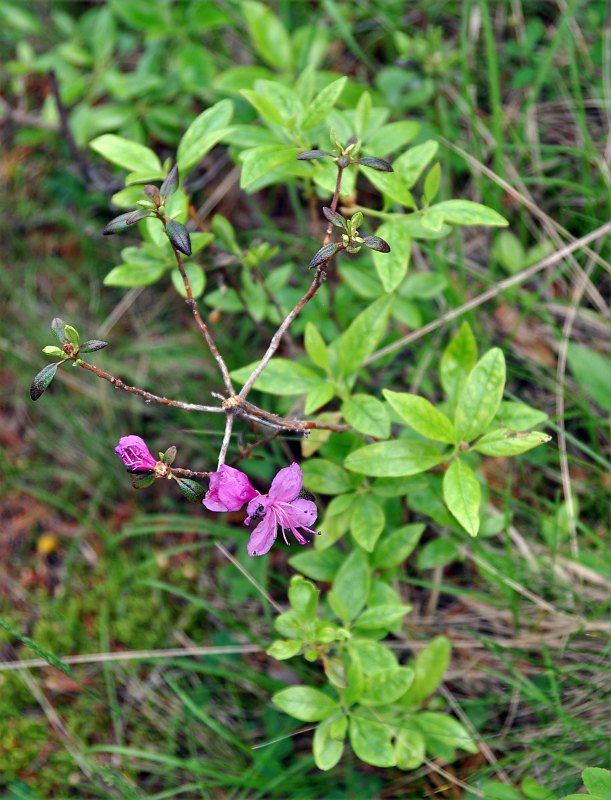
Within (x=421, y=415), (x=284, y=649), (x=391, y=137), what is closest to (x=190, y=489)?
(x=284, y=649)

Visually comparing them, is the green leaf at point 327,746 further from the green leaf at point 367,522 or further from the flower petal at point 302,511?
the flower petal at point 302,511

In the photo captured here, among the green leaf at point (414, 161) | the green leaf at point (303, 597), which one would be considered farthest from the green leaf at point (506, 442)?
the green leaf at point (414, 161)

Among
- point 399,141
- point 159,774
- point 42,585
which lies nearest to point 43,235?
point 42,585

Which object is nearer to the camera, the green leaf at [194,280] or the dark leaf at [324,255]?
the dark leaf at [324,255]

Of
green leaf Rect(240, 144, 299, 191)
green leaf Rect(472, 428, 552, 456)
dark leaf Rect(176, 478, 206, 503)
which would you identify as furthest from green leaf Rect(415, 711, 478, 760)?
green leaf Rect(240, 144, 299, 191)

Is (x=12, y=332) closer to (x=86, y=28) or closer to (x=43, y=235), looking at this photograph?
(x=43, y=235)

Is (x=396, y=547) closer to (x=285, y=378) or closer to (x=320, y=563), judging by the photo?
(x=320, y=563)

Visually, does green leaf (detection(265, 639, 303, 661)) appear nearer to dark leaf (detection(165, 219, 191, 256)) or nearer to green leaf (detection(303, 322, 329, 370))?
green leaf (detection(303, 322, 329, 370))
